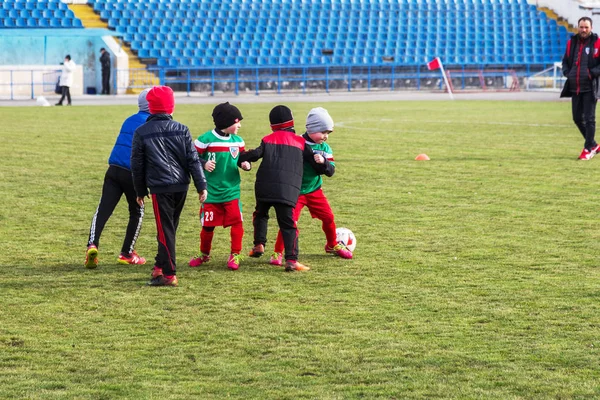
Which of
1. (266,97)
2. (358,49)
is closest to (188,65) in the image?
(266,97)

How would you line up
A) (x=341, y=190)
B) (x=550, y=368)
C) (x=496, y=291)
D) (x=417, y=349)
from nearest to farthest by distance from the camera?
1. (x=550, y=368)
2. (x=417, y=349)
3. (x=496, y=291)
4. (x=341, y=190)

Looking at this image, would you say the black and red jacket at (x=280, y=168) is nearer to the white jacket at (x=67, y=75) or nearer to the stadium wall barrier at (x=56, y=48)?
the white jacket at (x=67, y=75)

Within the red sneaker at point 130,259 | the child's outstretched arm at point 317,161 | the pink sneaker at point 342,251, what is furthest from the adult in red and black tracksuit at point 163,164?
the pink sneaker at point 342,251

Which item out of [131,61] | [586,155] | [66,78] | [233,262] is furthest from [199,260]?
[131,61]

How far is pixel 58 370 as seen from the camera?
469 centimetres

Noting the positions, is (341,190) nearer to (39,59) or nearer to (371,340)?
(371,340)

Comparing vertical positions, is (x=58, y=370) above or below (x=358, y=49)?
below

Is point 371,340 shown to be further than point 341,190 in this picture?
No

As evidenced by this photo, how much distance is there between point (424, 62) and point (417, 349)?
38.9 metres

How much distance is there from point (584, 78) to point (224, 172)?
8295 millimetres

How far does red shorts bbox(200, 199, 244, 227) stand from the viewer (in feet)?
23.6

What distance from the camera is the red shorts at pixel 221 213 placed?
719 cm

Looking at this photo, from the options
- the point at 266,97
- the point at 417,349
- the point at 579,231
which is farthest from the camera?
the point at 266,97

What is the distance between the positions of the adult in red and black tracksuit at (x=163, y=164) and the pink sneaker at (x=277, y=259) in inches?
40.3
